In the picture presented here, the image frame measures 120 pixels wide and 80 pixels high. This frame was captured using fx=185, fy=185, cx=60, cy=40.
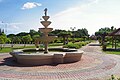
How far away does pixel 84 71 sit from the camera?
1179 centimetres

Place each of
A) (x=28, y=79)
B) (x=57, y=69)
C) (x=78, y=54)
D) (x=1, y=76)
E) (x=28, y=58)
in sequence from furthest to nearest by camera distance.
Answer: (x=78, y=54), (x=28, y=58), (x=57, y=69), (x=1, y=76), (x=28, y=79)

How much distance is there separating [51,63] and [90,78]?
4746mm

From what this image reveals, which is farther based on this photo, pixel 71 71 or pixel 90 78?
pixel 71 71

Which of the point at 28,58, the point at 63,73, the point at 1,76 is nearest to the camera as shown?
the point at 1,76

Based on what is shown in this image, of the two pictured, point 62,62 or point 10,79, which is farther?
point 62,62

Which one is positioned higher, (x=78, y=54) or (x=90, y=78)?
(x=78, y=54)

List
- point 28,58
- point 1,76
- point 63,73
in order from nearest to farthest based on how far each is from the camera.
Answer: point 1,76 < point 63,73 < point 28,58

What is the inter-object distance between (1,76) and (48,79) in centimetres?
278

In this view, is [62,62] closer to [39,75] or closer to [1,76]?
[39,75]

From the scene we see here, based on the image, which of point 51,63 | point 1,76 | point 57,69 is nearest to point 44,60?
point 51,63

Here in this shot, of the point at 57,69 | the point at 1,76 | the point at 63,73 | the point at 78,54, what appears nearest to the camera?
the point at 1,76

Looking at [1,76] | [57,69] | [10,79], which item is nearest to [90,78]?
[57,69]

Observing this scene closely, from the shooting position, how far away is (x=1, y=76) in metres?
10.5

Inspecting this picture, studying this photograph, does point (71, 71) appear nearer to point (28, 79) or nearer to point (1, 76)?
point (28, 79)
